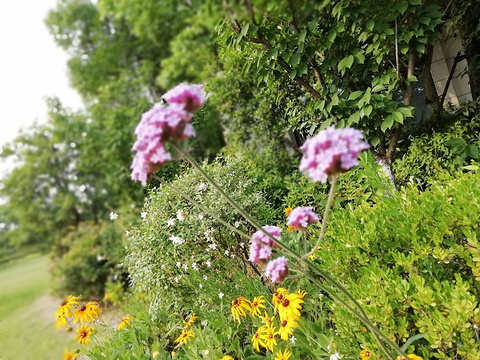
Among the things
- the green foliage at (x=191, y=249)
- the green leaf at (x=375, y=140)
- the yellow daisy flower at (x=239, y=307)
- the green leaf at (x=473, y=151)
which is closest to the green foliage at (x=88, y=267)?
the green foliage at (x=191, y=249)

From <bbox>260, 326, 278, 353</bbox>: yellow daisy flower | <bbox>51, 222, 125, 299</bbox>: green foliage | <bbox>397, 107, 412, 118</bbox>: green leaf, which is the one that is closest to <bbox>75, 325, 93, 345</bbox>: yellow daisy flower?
<bbox>260, 326, 278, 353</bbox>: yellow daisy flower

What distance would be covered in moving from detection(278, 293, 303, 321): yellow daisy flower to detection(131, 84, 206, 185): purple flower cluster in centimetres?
76

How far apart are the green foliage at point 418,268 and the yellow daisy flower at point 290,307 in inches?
6.0

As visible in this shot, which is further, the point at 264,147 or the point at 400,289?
the point at 264,147

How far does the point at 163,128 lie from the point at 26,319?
8.54 ft

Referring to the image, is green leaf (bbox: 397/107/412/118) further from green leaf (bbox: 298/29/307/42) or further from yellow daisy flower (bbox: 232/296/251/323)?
yellow daisy flower (bbox: 232/296/251/323)

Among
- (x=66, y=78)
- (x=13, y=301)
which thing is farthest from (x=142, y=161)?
(x=66, y=78)

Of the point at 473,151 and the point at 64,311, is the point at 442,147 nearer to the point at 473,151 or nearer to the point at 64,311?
the point at 473,151

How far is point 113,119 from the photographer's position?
5410mm

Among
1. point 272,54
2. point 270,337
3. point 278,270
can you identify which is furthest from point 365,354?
point 272,54

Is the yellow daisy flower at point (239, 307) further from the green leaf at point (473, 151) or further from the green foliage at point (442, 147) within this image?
the green leaf at point (473, 151)

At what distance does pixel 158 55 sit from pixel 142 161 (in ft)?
23.2

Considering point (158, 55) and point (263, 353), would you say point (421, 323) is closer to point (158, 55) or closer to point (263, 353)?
point (263, 353)

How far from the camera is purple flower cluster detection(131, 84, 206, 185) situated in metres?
0.68
